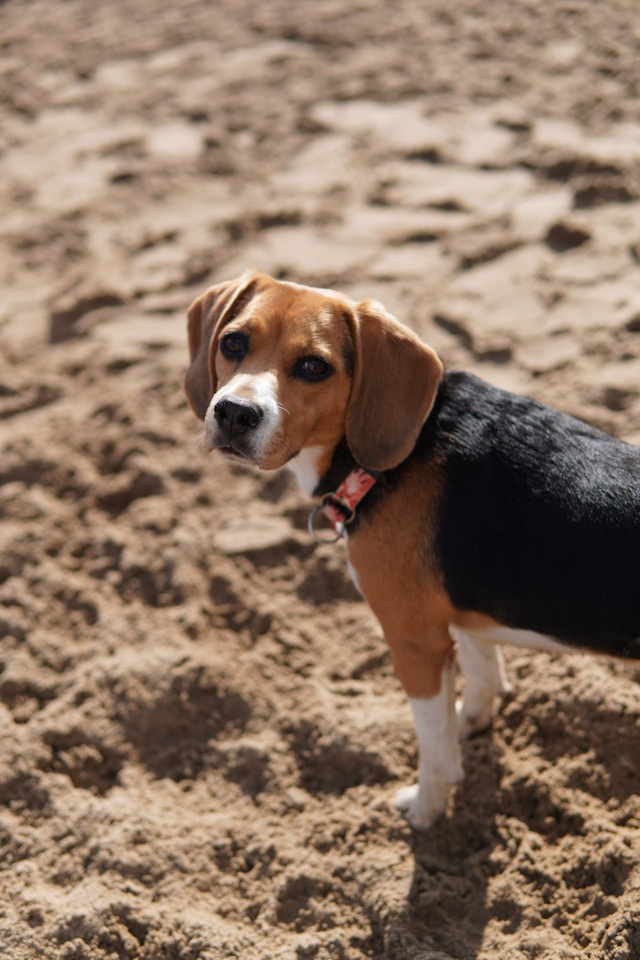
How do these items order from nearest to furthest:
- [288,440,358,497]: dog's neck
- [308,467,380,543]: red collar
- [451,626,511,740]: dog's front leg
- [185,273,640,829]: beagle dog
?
[185,273,640,829]: beagle dog → [308,467,380,543]: red collar → [288,440,358,497]: dog's neck → [451,626,511,740]: dog's front leg

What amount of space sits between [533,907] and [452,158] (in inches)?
215

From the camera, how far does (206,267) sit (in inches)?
266

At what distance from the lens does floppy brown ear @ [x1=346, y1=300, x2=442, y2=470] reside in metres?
3.50

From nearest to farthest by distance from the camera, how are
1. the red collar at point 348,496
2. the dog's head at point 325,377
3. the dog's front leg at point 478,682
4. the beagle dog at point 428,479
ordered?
the beagle dog at point 428,479, the dog's head at point 325,377, the red collar at point 348,496, the dog's front leg at point 478,682

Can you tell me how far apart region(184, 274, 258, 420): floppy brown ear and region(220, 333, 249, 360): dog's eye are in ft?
0.50

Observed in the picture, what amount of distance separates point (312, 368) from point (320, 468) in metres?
0.42

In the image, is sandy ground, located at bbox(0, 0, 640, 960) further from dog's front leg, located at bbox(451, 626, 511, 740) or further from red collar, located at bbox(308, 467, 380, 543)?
red collar, located at bbox(308, 467, 380, 543)

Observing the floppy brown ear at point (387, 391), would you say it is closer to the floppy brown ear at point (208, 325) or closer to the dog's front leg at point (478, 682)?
the floppy brown ear at point (208, 325)

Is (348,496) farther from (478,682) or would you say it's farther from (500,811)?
(500,811)

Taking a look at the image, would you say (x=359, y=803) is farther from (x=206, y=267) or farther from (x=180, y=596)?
(x=206, y=267)

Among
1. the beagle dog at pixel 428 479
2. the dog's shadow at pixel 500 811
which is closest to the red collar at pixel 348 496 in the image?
the beagle dog at pixel 428 479

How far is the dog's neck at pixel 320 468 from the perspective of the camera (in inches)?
145

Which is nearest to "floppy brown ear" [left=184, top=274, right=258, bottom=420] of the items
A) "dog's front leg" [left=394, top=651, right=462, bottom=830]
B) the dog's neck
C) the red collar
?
the dog's neck

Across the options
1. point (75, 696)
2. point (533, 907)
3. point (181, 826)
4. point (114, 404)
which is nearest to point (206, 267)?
point (114, 404)
